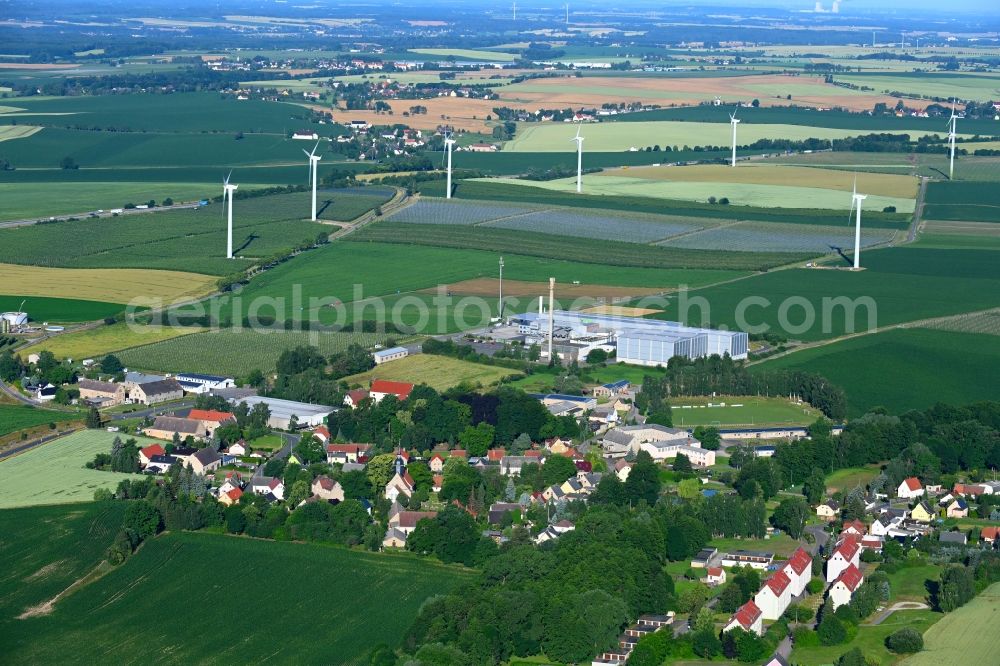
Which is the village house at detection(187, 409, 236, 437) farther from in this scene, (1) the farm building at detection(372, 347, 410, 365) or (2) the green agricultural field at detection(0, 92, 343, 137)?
(2) the green agricultural field at detection(0, 92, 343, 137)

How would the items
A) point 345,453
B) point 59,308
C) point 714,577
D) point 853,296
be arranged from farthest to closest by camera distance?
point 853,296 → point 59,308 → point 345,453 → point 714,577

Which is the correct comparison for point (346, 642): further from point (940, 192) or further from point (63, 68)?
point (63, 68)

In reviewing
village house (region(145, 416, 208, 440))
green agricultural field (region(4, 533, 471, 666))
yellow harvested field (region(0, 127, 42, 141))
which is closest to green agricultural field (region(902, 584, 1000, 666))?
green agricultural field (region(4, 533, 471, 666))

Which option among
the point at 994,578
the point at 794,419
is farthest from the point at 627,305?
the point at 994,578

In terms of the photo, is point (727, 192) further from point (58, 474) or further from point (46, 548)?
point (46, 548)

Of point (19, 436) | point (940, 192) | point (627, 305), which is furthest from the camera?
point (940, 192)

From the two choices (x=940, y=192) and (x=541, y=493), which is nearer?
(x=541, y=493)

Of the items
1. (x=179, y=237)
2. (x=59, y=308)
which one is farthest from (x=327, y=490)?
(x=179, y=237)
